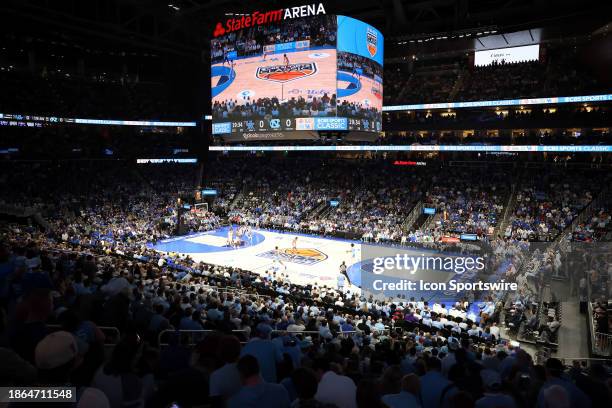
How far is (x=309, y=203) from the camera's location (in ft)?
122

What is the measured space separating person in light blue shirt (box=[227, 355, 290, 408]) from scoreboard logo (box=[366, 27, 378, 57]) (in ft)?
79.1

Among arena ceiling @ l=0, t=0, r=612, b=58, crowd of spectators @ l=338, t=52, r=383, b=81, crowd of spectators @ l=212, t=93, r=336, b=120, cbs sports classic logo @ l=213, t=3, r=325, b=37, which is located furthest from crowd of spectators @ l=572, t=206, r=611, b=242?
cbs sports classic logo @ l=213, t=3, r=325, b=37

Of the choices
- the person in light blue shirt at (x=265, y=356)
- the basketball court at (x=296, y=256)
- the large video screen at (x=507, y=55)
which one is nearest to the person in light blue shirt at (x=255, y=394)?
the person in light blue shirt at (x=265, y=356)

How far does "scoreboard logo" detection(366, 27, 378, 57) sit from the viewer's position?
2470 centimetres

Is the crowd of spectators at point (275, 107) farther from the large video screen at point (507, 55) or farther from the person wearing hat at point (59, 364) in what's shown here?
the person wearing hat at point (59, 364)

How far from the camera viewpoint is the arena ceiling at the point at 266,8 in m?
29.0

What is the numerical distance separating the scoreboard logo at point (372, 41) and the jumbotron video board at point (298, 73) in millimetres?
54

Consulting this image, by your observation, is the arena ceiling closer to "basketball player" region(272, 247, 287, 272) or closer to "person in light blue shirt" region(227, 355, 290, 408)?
"basketball player" region(272, 247, 287, 272)

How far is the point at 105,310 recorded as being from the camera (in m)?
6.83

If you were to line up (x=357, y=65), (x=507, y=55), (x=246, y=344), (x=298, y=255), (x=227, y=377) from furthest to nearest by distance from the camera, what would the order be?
1. (x=507, y=55)
2. (x=298, y=255)
3. (x=357, y=65)
4. (x=246, y=344)
5. (x=227, y=377)

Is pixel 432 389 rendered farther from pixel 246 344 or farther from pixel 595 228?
pixel 595 228

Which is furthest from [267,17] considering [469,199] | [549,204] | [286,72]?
[549,204]

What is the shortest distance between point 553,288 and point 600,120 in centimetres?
1782

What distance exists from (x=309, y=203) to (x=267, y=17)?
54.5 ft
